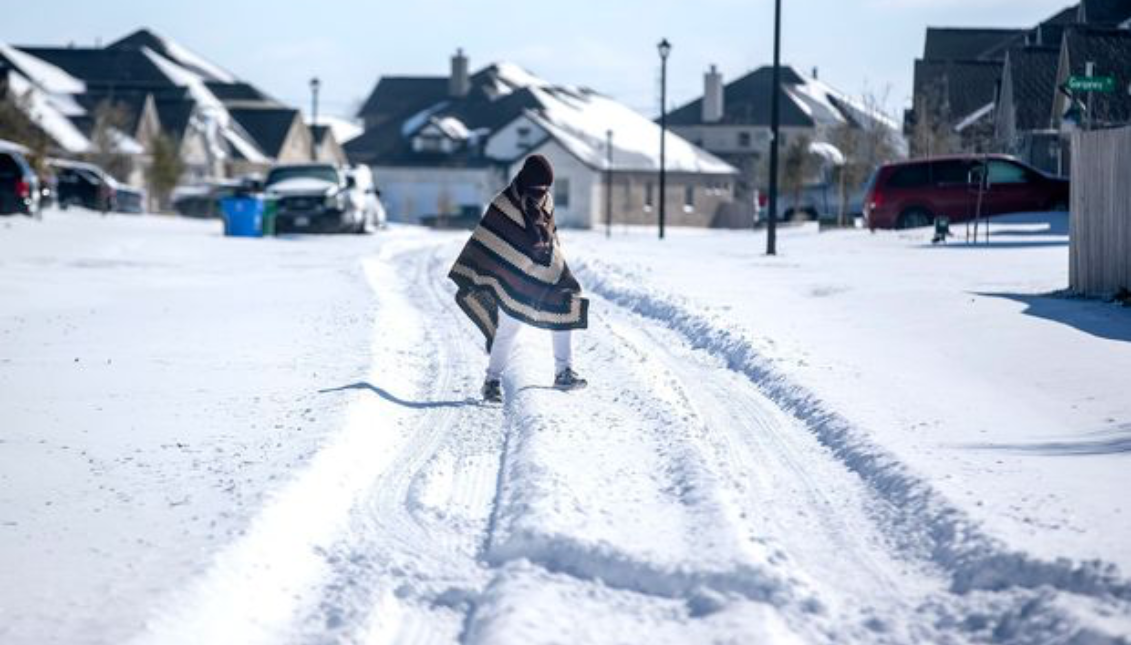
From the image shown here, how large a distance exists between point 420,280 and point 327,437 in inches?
528

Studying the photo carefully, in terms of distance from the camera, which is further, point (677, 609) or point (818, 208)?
point (818, 208)

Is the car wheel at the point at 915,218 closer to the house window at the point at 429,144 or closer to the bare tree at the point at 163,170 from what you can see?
the bare tree at the point at 163,170

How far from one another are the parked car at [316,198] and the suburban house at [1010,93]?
678 inches

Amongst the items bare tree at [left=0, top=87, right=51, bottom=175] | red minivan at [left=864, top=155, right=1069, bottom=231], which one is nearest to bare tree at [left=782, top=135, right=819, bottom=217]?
bare tree at [left=0, top=87, right=51, bottom=175]

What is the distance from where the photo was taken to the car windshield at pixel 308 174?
36.8 meters

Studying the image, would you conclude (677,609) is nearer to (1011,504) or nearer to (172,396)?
(1011,504)

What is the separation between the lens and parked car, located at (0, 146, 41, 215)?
3747 centimetres

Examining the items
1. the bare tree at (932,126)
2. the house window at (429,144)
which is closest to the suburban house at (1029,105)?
the bare tree at (932,126)

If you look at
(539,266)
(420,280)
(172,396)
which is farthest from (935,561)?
(420,280)

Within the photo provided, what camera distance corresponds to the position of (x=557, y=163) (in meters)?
74.9

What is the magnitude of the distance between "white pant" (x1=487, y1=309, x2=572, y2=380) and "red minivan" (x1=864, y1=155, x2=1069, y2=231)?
2080 centimetres

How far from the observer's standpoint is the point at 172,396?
1008 centimetres

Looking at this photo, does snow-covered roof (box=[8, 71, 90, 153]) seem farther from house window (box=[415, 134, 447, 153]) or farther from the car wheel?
the car wheel

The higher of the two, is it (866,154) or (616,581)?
(866,154)
